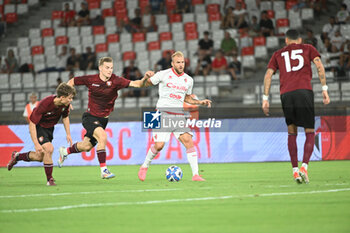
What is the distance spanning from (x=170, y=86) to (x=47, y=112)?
2.10 m

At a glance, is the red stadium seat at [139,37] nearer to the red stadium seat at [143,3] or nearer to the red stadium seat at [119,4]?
the red stadium seat at [143,3]

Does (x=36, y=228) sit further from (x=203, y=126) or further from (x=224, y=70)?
(x=224, y=70)

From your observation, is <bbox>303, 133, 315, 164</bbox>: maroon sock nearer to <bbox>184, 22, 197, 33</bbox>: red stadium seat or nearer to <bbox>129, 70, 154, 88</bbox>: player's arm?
<bbox>129, 70, 154, 88</bbox>: player's arm

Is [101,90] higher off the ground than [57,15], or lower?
lower

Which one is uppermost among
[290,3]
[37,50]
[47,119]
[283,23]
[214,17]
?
[290,3]

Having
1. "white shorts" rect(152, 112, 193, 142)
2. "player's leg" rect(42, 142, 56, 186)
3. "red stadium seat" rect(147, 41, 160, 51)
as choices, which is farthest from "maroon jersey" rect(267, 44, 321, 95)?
"red stadium seat" rect(147, 41, 160, 51)

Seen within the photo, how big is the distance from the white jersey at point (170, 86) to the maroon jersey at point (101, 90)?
892 mm

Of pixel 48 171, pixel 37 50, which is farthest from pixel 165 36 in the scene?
pixel 48 171

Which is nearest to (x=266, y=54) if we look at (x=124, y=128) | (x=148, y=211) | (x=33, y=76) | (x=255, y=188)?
(x=124, y=128)

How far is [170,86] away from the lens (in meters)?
10.2

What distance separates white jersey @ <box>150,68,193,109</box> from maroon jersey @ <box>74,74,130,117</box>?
892mm

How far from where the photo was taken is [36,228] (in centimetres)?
504

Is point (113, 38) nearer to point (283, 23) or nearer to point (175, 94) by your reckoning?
point (283, 23)

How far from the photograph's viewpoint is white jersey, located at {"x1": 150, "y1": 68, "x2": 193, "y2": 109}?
1019 centimetres
